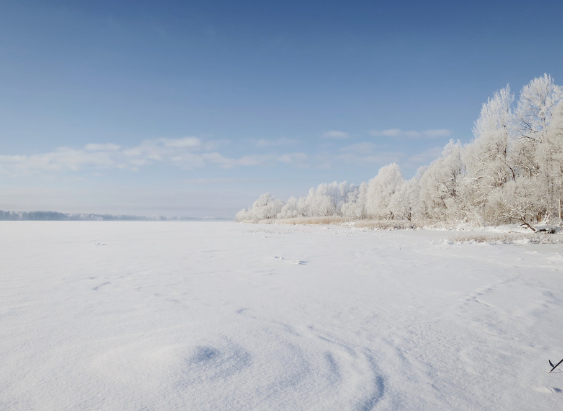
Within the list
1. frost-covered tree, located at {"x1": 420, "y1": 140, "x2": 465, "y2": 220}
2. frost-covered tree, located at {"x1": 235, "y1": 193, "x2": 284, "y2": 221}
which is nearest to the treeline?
frost-covered tree, located at {"x1": 420, "y1": 140, "x2": 465, "y2": 220}

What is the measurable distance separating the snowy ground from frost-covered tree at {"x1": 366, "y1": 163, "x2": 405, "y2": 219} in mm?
41674

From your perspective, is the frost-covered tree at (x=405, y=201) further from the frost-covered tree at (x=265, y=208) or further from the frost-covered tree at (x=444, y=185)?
the frost-covered tree at (x=265, y=208)

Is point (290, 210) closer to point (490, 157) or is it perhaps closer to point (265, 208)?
point (265, 208)

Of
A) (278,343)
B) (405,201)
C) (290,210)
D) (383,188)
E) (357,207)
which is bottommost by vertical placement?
(278,343)

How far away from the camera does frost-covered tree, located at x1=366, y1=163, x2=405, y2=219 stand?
4641 cm

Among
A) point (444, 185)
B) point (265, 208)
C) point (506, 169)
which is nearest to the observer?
point (506, 169)

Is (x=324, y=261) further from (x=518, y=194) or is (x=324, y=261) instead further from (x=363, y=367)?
(x=518, y=194)

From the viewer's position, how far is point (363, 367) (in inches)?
98.8

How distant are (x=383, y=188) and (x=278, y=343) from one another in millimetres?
47685

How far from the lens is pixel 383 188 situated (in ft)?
156

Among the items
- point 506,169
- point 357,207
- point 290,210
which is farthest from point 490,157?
point 290,210

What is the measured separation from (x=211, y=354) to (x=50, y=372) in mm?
1210

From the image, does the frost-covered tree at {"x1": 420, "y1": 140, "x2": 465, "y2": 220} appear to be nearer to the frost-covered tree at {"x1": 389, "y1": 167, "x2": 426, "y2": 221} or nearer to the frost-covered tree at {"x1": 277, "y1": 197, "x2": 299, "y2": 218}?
the frost-covered tree at {"x1": 389, "y1": 167, "x2": 426, "y2": 221}

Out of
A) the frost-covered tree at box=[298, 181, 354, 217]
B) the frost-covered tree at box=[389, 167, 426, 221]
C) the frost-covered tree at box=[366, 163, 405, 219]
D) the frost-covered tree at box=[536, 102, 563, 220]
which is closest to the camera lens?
the frost-covered tree at box=[536, 102, 563, 220]
